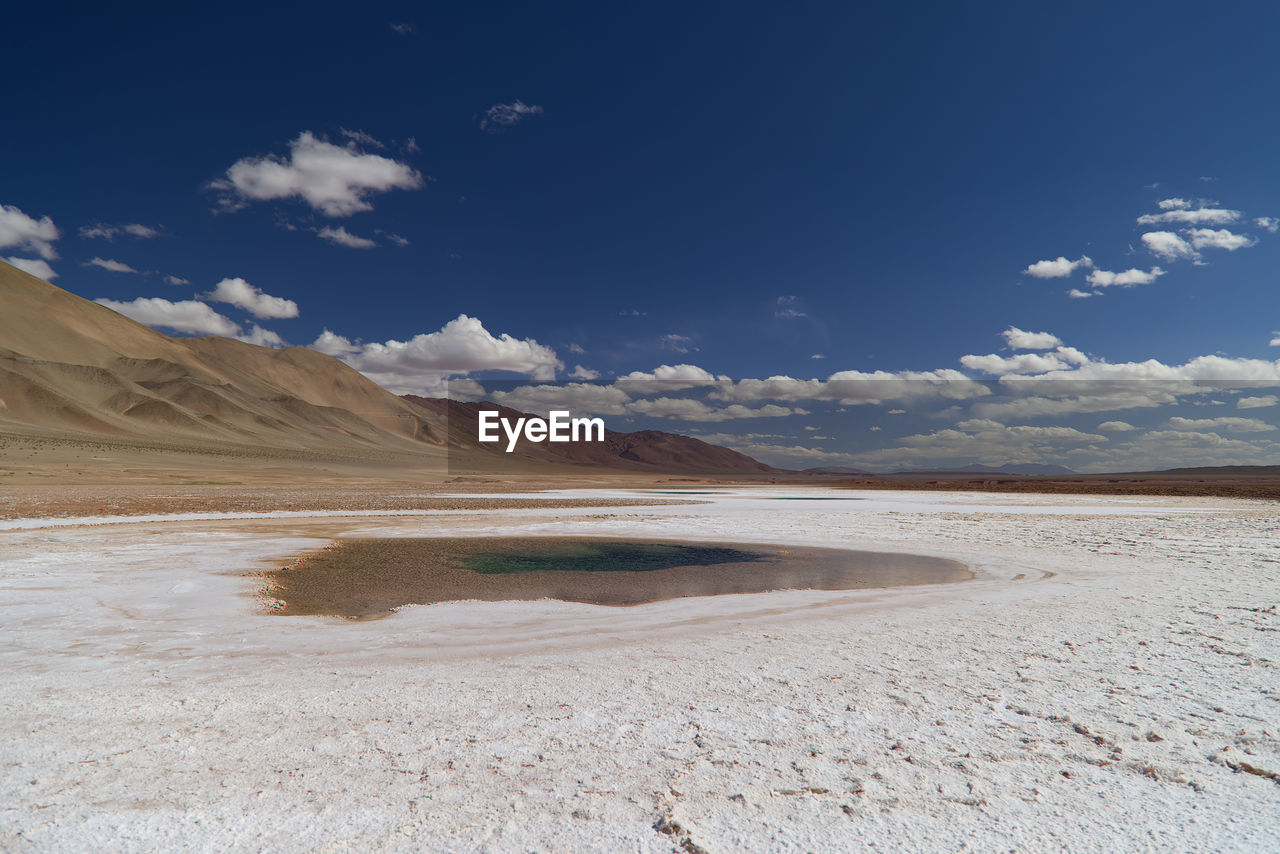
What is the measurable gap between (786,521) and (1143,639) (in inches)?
640

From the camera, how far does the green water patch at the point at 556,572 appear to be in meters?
10.0

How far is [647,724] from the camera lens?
4.81m

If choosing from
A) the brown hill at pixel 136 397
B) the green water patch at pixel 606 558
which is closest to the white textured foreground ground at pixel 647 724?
the green water patch at pixel 606 558

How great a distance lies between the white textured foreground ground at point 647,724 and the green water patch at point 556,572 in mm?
1050

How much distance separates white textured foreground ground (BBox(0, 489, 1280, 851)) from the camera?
3.52 metres

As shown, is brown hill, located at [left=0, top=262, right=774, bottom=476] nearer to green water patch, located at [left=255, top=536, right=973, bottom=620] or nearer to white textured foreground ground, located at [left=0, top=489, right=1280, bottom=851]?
green water patch, located at [left=255, top=536, right=973, bottom=620]

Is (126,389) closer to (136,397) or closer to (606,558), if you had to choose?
(136,397)

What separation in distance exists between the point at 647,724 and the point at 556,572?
8106 millimetres

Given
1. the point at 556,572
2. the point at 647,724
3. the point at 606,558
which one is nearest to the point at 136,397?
the point at 606,558

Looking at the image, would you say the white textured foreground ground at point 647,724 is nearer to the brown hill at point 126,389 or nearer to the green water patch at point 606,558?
the green water patch at point 606,558

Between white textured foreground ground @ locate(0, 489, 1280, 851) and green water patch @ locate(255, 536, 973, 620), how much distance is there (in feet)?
3.45

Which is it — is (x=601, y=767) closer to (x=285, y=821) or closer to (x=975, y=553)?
(x=285, y=821)

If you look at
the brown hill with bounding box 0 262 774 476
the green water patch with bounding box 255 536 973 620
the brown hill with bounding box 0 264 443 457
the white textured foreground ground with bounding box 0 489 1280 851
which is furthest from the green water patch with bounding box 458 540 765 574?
the brown hill with bounding box 0 264 443 457

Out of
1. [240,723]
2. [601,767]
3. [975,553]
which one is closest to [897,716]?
[601,767]
